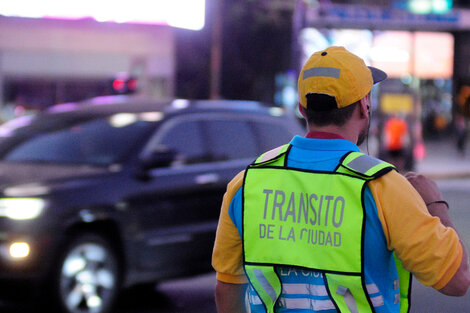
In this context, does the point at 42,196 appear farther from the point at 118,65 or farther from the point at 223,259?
the point at 118,65

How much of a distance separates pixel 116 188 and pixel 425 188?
4764 mm

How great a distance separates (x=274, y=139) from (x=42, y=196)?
266 cm

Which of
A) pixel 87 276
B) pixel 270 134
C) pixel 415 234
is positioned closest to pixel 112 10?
pixel 270 134

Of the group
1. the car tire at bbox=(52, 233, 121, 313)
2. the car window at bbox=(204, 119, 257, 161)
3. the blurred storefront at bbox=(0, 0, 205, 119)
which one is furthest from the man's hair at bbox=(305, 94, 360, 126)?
the blurred storefront at bbox=(0, 0, 205, 119)

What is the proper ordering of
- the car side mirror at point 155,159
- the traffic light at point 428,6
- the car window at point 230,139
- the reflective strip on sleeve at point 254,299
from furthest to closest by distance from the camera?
the traffic light at point 428,6 → the car window at point 230,139 → the car side mirror at point 155,159 → the reflective strip on sleeve at point 254,299

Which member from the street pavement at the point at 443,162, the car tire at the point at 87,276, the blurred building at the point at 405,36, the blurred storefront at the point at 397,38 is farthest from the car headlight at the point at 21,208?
the blurred building at the point at 405,36

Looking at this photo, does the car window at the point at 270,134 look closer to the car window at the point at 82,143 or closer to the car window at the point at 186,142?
the car window at the point at 186,142

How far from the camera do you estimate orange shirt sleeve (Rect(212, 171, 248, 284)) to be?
8.25 ft

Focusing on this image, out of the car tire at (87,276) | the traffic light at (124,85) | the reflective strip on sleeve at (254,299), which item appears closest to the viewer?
the reflective strip on sleeve at (254,299)

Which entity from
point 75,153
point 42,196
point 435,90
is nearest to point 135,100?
point 75,153

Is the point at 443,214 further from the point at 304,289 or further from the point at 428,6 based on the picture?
the point at 428,6

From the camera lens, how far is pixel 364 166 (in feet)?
7.47

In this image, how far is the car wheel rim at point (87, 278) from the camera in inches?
256

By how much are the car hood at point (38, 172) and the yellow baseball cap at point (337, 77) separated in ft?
14.8
